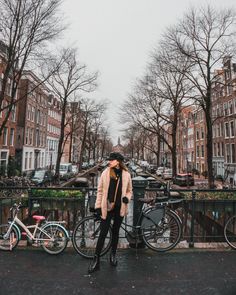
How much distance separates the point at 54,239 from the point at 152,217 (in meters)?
2.12

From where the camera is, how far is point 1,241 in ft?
17.1

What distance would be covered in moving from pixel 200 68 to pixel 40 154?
38931mm

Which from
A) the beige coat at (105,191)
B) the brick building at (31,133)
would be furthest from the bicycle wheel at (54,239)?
the brick building at (31,133)

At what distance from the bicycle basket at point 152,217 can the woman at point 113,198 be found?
97cm

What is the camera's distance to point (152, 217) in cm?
536

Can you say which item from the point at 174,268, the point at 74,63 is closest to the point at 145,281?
the point at 174,268

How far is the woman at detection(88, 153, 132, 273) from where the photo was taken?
4395mm

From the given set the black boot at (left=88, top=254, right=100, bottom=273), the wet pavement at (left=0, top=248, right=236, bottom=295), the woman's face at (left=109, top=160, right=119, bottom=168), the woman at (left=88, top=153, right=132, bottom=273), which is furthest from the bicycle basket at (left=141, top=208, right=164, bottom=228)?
the woman's face at (left=109, top=160, right=119, bottom=168)

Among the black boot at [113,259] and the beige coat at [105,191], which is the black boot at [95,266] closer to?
the black boot at [113,259]

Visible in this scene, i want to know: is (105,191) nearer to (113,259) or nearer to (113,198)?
(113,198)

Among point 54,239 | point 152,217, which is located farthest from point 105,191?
point 54,239

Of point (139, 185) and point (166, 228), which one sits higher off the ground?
point (139, 185)

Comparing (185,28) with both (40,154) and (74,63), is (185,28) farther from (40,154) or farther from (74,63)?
(40,154)

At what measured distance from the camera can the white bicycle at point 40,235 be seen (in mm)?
5039
